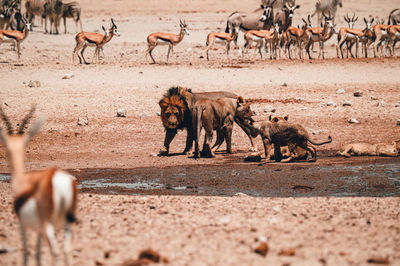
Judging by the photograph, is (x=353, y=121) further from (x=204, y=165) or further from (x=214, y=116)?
(x=204, y=165)

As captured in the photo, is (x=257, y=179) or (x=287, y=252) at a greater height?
(x=287, y=252)

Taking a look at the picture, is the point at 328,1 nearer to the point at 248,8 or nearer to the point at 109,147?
the point at 248,8

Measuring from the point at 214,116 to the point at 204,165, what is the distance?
129 centimetres

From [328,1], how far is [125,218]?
2998 centimetres

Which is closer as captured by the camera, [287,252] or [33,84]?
[287,252]

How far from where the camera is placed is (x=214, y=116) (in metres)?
12.1

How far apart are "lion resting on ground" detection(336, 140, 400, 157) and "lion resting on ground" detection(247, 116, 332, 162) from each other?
1.65 feet

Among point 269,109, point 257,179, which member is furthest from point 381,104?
point 257,179

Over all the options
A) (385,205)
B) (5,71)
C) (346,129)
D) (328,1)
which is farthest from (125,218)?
(328,1)

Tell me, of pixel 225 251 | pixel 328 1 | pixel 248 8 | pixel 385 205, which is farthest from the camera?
pixel 248 8

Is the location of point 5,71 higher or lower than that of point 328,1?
lower

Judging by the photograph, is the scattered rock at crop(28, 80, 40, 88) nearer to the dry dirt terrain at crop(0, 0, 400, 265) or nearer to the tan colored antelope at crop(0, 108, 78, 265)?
the dry dirt terrain at crop(0, 0, 400, 265)

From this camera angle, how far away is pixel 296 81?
1919cm

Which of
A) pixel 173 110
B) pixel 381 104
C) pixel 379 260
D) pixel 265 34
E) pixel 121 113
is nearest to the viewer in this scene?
pixel 379 260
